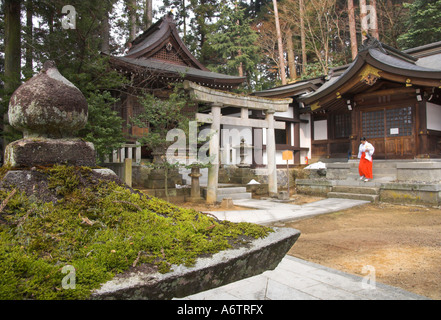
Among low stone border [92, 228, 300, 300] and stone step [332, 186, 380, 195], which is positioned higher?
low stone border [92, 228, 300, 300]

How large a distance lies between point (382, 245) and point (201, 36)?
1020 inches

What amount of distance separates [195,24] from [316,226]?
25006 mm

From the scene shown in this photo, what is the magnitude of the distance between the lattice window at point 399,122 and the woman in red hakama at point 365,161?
183 centimetres

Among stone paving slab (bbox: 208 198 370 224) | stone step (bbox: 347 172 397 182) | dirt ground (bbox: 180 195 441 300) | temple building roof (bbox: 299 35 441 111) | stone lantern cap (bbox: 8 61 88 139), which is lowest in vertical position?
dirt ground (bbox: 180 195 441 300)

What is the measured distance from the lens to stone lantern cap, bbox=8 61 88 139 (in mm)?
2105

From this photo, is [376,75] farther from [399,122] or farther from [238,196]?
[238,196]

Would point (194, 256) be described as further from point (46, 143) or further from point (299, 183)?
point (299, 183)

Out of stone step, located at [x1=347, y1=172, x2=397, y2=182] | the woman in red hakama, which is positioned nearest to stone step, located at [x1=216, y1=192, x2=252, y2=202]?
stone step, located at [x1=347, y1=172, x2=397, y2=182]

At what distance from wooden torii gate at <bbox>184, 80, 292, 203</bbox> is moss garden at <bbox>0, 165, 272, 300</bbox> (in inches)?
285

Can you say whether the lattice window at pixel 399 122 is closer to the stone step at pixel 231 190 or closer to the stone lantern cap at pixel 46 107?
the stone step at pixel 231 190

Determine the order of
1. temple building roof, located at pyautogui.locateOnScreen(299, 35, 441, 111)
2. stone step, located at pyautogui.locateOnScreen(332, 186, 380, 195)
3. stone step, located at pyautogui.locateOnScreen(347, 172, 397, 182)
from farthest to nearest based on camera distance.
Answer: stone step, located at pyautogui.locateOnScreen(347, 172, 397, 182) < stone step, located at pyautogui.locateOnScreen(332, 186, 380, 195) < temple building roof, located at pyautogui.locateOnScreen(299, 35, 441, 111)

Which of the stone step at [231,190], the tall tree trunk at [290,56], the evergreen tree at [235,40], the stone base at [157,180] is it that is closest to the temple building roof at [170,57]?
the evergreen tree at [235,40]

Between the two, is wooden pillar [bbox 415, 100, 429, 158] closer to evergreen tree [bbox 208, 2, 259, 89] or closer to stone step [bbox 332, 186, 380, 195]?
stone step [bbox 332, 186, 380, 195]
